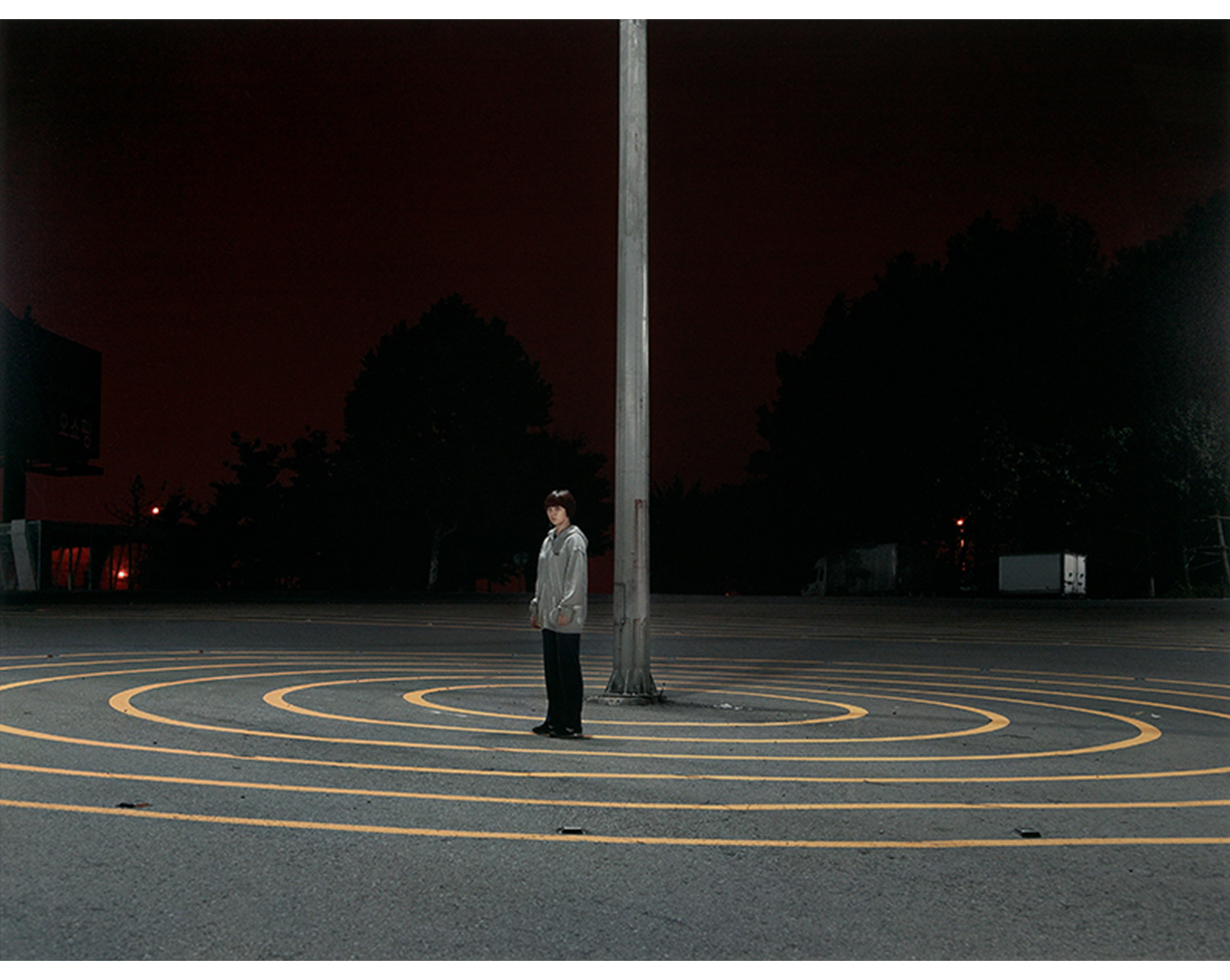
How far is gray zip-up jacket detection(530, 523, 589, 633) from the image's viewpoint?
8.73 m

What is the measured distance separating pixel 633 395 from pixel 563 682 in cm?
332

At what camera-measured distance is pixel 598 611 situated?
38.0 meters

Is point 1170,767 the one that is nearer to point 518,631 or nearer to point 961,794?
point 961,794

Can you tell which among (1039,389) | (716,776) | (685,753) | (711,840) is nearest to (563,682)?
(685,753)

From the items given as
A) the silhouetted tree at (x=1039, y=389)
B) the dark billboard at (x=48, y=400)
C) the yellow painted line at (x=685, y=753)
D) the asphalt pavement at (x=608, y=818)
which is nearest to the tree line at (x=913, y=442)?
the silhouetted tree at (x=1039, y=389)

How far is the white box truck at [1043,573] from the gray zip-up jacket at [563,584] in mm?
43745

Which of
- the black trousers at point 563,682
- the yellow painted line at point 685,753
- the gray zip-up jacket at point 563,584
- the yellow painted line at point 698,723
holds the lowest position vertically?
the yellow painted line at point 698,723

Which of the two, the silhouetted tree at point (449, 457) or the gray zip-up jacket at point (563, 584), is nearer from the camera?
the gray zip-up jacket at point (563, 584)

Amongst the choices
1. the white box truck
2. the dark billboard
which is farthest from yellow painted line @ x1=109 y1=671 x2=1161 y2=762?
the dark billboard

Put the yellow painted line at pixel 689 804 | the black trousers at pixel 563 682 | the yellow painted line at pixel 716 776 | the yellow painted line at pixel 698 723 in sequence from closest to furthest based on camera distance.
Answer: the yellow painted line at pixel 689 804 → the yellow painted line at pixel 716 776 → the black trousers at pixel 563 682 → the yellow painted line at pixel 698 723

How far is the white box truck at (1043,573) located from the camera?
49469 millimetres

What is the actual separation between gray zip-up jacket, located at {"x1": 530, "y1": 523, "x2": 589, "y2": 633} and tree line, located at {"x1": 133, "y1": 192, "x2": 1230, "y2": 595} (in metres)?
41.0

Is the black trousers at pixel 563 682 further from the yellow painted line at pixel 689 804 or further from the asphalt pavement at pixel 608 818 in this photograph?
the yellow painted line at pixel 689 804

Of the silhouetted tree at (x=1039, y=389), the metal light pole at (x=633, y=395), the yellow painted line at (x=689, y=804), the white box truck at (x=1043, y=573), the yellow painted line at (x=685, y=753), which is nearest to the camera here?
the yellow painted line at (x=689, y=804)
